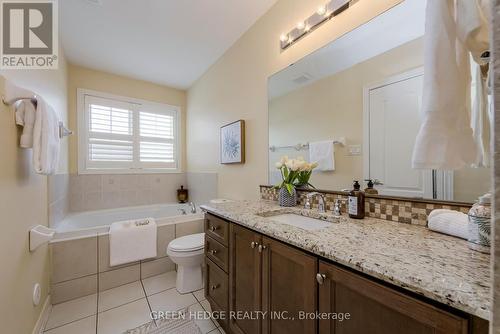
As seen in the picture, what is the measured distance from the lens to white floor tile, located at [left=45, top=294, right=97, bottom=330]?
1.54 metres

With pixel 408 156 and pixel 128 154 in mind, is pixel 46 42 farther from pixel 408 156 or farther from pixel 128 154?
pixel 408 156

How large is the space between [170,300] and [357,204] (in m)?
1.70

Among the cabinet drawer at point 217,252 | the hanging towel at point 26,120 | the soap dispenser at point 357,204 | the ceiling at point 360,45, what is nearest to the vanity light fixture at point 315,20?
the ceiling at point 360,45

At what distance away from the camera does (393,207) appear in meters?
1.08

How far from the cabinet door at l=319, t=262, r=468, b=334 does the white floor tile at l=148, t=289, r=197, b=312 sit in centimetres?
138

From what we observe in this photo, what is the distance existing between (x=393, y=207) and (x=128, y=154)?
138 inches


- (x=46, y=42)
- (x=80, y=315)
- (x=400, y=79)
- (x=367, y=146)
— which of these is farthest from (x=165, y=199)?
(x=400, y=79)

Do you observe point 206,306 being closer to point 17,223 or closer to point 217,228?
point 217,228

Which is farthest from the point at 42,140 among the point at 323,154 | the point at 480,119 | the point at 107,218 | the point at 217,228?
the point at 107,218

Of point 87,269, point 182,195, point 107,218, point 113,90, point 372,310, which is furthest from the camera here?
point 182,195

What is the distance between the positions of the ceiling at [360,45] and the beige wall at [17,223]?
1776 mm

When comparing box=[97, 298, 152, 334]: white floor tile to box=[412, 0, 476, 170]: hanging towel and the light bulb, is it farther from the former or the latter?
the light bulb

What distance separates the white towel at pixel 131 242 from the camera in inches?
77.0

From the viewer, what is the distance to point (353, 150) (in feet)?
4.36
